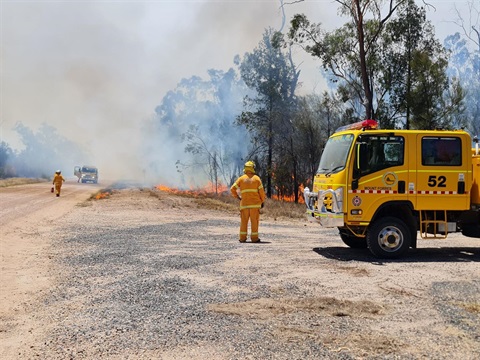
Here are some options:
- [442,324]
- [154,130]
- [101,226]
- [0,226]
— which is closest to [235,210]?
[101,226]

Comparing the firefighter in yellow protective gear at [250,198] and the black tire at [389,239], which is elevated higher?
the firefighter in yellow protective gear at [250,198]

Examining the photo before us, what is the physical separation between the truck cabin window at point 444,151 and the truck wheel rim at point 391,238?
1.53 m

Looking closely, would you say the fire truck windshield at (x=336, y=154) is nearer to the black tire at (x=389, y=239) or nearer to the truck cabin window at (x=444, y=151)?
the black tire at (x=389, y=239)

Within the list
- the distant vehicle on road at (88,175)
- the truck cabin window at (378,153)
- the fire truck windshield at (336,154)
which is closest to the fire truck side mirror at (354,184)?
the truck cabin window at (378,153)

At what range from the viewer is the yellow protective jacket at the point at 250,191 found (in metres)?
12.3

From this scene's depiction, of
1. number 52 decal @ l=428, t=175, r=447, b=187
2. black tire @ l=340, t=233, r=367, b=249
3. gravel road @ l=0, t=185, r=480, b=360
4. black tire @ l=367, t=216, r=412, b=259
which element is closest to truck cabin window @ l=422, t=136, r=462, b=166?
number 52 decal @ l=428, t=175, r=447, b=187

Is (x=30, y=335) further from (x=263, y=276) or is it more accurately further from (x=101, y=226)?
(x=101, y=226)

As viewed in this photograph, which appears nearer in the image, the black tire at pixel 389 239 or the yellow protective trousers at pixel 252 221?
the black tire at pixel 389 239

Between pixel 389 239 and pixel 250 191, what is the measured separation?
3687mm

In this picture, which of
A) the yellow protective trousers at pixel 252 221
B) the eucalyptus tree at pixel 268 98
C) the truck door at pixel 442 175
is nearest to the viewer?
the truck door at pixel 442 175

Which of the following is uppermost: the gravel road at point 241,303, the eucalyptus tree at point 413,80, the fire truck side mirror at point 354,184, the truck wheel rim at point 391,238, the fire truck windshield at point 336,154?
the eucalyptus tree at point 413,80

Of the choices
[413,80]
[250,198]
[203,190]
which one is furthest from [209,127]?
[250,198]

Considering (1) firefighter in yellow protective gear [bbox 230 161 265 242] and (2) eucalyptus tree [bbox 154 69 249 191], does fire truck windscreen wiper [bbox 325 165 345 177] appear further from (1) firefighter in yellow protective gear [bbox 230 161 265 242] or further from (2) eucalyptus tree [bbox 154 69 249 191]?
(2) eucalyptus tree [bbox 154 69 249 191]

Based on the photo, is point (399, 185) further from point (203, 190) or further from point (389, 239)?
point (203, 190)
